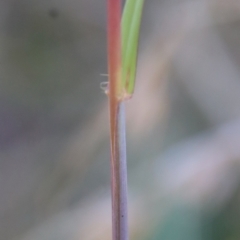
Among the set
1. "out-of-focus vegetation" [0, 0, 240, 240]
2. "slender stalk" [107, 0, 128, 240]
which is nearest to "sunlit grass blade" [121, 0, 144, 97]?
"slender stalk" [107, 0, 128, 240]

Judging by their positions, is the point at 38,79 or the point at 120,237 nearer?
the point at 120,237

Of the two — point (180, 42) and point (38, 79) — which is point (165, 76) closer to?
point (180, 42)

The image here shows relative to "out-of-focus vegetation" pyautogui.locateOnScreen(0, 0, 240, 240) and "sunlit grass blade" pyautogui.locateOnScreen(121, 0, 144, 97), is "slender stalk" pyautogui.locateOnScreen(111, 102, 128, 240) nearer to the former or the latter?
"sunlit grass blade" pyautogui.locateOnScreen(121, 0, 144, 97)

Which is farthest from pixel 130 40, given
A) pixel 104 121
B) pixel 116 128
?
pixel 104 121

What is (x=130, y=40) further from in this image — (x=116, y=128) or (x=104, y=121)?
(x=104, y=121)

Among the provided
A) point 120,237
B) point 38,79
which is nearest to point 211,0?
point 38,79
